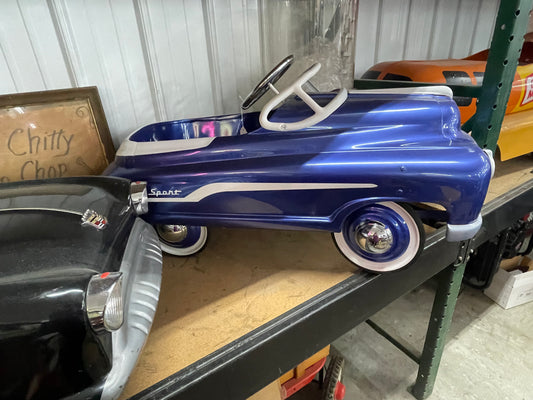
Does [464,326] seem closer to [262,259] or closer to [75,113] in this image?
[262,259]

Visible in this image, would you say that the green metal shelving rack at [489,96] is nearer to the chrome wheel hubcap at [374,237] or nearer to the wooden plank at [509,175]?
the wooden plank at [509,175]

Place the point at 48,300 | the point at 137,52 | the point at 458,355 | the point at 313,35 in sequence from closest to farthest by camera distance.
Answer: the point at 48,300 < the point at 137,52 < the point at 313,35 < the point at 458,355

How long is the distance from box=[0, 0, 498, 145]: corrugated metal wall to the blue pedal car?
29 centimetres

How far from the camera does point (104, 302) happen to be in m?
0.28

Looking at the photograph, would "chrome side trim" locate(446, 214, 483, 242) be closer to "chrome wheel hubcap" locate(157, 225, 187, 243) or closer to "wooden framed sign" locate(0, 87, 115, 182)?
"chrome wheel hubcap" locate(157, 225, 187, 243)

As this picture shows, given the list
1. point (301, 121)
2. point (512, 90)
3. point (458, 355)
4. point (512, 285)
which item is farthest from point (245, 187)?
point (512, 285)

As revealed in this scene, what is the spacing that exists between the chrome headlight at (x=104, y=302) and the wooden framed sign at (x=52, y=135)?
0.48 metres

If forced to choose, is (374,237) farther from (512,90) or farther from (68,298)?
(512,90)

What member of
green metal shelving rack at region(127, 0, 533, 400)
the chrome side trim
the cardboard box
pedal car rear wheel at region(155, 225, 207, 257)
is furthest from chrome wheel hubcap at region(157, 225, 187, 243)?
the cardboard box

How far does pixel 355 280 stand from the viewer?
1.69ft

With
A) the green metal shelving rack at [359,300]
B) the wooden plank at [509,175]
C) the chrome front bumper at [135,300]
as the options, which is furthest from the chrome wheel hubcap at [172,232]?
the wooden plank at [509,175]

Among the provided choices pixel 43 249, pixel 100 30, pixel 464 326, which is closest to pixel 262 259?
pixel 43 249

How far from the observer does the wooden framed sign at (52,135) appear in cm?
61

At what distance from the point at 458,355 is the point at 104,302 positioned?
1.14 meters
